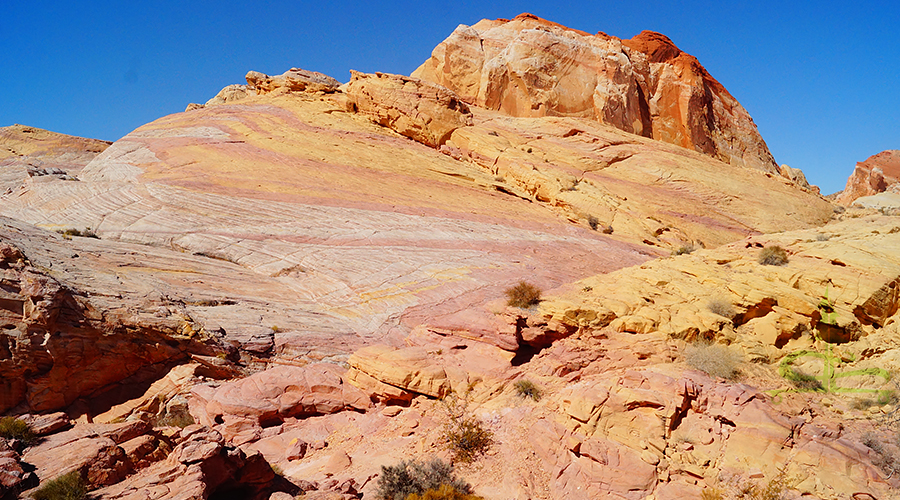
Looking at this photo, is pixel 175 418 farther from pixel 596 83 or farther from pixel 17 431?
pixel 596 83

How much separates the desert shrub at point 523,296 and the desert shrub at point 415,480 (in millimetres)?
4400

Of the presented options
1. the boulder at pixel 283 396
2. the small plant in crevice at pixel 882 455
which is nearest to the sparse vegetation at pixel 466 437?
the boulder at pixel 283 396

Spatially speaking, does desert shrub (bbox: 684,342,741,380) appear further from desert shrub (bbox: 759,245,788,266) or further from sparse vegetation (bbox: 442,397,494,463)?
sparse vegetation (bbox: 442,397,494,463)

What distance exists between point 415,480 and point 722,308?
716 cm

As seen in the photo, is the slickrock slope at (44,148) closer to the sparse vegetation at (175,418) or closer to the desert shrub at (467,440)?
the sparse vegetation at (175,418)

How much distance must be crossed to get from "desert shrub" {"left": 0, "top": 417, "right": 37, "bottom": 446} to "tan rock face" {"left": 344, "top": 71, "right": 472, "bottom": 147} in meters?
21.9

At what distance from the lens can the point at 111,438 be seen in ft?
23.3

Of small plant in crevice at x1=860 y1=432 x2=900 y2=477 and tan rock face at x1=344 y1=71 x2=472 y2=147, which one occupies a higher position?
tan rock face at x1=344 y1=71 x2=472 y2=147

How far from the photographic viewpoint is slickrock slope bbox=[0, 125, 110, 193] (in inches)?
1336

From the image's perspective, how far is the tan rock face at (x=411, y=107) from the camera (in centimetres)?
2684

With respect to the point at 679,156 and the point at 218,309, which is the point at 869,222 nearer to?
the point at 679,156

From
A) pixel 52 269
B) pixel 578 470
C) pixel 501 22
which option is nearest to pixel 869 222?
pixel 578 470

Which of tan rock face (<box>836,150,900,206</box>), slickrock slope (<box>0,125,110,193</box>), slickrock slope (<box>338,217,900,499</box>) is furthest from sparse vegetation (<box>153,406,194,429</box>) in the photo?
tan rock face (<box>836,150,900,206</box>)

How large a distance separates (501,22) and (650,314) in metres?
32.0
